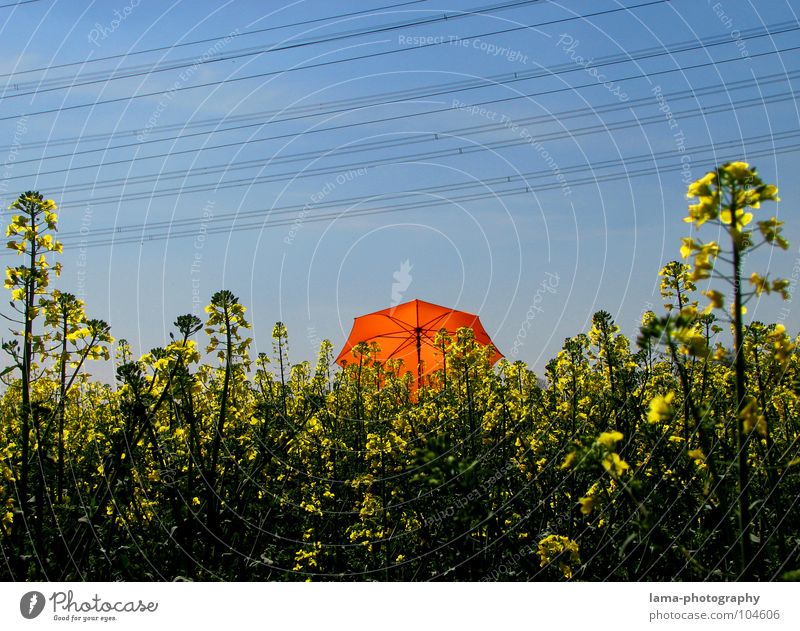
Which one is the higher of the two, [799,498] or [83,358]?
[83,358]

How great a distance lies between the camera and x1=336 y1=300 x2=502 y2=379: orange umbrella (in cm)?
1845

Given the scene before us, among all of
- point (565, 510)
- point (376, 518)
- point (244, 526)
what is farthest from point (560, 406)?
point (244, 526)

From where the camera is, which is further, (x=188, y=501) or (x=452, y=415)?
(x=452, y=415)

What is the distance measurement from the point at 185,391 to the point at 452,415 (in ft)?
7.78

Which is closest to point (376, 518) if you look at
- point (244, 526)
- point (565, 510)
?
point (244, 526)

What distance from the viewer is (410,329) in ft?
62.2

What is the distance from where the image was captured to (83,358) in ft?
17.3

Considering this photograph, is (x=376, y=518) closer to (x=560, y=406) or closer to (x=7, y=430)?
(x=560, y=406)

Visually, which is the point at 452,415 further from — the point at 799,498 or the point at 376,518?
the point at 799,498

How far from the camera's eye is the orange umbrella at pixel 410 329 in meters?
18.5
